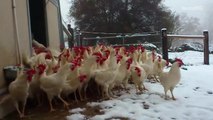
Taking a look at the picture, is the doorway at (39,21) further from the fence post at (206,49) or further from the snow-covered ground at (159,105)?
the fence post at (206,49)

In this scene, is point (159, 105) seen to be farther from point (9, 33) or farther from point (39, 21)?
point (39, 21)

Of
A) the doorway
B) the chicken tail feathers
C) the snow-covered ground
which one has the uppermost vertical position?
the doorway

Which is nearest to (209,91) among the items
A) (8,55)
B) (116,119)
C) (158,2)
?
(116,119)

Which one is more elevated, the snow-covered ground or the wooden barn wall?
the wooden barn wall

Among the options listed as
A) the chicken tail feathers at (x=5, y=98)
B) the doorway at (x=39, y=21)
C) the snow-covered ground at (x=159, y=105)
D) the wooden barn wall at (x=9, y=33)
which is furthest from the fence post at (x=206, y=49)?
the chicken tail feathers at (x=5, y=98)

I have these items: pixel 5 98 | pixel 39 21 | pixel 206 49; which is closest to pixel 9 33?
pixel 5 98

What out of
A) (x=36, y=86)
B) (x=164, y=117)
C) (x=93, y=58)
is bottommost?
(x=164, y=117)

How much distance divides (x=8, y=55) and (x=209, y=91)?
3819 mm

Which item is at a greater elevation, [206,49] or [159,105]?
[206,49]

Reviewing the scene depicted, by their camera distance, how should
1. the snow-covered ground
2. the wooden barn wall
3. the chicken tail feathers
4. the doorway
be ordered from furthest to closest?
1. the doorway
2. the wooden barn wall
3. the chicken tail feathers
4. the snow-covered ground

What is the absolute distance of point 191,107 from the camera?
212 inches

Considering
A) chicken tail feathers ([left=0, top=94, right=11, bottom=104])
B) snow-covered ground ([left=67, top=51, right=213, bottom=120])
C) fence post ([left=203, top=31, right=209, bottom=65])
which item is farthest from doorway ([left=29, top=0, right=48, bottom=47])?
fence post ([left=203, top=31, right=209, bottom=65])

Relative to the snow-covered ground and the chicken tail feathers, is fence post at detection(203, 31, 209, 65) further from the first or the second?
the chicken tail feathers

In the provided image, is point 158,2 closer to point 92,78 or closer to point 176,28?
point 176,28
